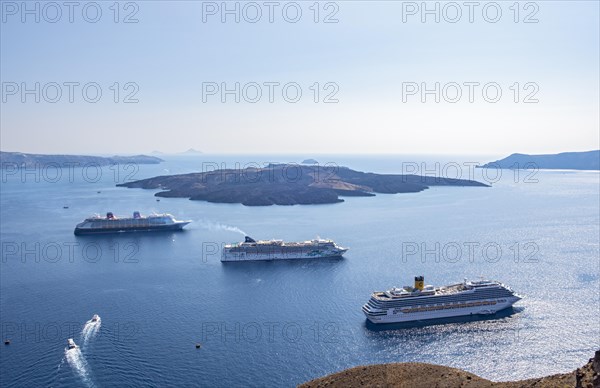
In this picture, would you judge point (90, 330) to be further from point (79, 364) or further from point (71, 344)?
point (79, 364)

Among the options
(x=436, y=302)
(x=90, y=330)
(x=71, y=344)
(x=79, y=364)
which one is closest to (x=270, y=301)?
(x=436, y=302)

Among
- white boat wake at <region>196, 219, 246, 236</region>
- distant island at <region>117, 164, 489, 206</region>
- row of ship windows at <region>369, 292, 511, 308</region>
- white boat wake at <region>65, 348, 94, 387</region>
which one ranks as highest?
distant island at <region>117, 164, 489, 206</region>

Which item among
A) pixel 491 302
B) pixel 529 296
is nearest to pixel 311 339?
pixel 491 302

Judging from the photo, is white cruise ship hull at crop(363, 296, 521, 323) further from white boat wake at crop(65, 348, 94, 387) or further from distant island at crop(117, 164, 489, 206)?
distant island at crop(117, 164, 489, 206)

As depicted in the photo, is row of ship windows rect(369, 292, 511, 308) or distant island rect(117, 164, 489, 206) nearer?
row of ship windows rect(369, 292, 511, 308)

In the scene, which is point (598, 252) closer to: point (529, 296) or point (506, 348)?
point (529, 296)

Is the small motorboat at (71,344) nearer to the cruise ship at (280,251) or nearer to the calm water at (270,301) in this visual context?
the calm water at (270,301)

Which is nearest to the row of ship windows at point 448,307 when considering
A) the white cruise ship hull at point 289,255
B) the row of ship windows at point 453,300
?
the row of ship windows at point 453,300

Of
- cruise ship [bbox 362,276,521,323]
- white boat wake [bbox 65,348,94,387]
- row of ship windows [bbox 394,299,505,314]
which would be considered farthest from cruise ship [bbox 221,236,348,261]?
white boat wake [bbox 65,348,94,387]
